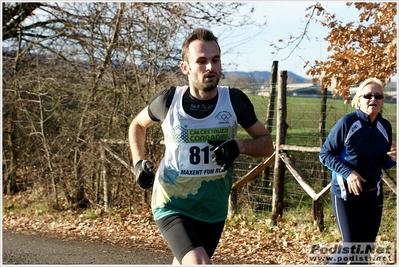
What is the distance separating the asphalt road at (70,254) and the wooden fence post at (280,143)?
2.15m

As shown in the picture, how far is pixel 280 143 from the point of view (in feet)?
28.7

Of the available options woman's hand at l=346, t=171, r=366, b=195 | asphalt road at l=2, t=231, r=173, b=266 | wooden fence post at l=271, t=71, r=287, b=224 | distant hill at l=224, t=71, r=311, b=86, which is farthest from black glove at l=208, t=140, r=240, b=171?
distant hill at l=224, t=71, r=311, b=86

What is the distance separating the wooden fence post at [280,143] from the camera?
344 inches

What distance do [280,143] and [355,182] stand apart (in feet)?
12.5

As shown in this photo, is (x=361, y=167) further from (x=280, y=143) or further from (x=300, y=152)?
(x=300, y=152)

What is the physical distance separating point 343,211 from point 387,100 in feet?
14.3

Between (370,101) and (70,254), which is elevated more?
(370,101)

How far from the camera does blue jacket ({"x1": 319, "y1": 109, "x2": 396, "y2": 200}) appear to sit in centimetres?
510

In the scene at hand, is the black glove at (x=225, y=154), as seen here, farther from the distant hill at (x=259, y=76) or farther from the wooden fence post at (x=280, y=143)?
the distant hill at (x=259, y=76)

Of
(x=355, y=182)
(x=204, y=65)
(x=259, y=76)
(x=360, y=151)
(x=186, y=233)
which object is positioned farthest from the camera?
(x=259, y=76)

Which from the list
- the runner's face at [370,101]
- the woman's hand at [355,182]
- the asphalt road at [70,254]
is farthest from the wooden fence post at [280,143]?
the woman's hand at [355,182]

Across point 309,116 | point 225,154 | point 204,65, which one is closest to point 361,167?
point 225,154

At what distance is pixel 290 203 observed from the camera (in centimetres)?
920

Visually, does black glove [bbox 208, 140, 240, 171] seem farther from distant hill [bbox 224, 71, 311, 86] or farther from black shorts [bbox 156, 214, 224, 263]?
distant hill [bbox 224, 71, 311, 86]
